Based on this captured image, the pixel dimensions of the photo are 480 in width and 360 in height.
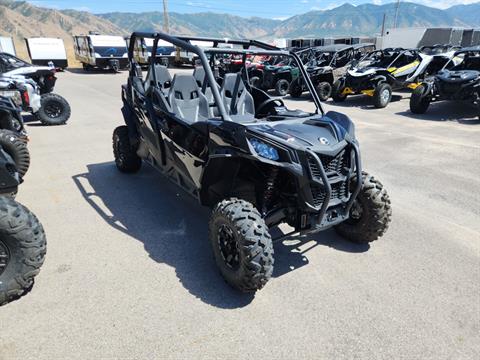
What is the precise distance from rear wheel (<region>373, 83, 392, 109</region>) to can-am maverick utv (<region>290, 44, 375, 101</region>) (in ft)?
7.04

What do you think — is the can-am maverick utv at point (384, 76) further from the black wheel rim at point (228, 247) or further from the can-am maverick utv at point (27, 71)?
the black wheel rim at point (228, 247)

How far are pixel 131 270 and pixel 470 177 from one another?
500 centimetres

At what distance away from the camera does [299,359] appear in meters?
2.37

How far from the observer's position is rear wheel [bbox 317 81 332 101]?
43.8ft

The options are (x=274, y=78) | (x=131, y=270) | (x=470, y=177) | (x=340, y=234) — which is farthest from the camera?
(x=274, y=78)

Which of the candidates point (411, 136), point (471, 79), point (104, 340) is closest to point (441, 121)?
point (471, 79)

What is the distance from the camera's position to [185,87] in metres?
4.51

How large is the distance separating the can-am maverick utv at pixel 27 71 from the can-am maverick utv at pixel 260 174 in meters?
7.11

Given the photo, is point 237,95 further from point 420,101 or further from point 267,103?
point 420,101

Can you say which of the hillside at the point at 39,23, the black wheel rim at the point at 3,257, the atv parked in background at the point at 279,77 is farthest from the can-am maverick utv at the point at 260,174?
the hillside at the point at 39,23

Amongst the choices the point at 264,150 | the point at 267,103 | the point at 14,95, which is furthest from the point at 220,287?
the point at 14,95

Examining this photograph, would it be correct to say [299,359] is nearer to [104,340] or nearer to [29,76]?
[104,340]

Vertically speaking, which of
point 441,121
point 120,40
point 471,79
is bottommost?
point 441,121

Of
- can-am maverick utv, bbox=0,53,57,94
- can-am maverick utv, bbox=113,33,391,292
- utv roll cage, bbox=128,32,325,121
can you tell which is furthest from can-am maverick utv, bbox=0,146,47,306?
can-am maverick utv, bbox=0,53,57,94
